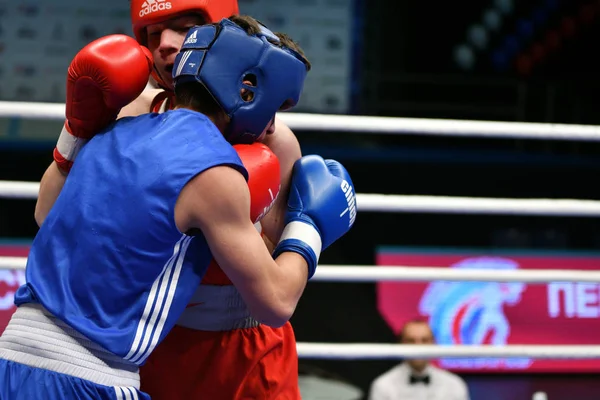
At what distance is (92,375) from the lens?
4.48ft

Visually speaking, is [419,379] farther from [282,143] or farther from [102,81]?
[102,81]

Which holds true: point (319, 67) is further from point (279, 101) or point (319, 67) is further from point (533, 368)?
point (279, 101)

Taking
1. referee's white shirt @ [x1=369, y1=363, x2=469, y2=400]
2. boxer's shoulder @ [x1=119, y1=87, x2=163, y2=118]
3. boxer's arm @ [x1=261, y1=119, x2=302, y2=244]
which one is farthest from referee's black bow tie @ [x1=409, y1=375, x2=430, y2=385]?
boxer's shoulder @ [x1=119, y1=87, x2=163, y2=118]

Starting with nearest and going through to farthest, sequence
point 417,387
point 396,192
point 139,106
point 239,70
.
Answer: point 239,70, point 139,106, point 417,387, point 396,192

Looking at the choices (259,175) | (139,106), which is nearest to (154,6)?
(139,106)

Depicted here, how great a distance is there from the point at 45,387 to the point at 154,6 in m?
0.77

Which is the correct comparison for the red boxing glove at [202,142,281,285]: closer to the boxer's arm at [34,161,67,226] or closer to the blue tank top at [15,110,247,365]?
the blue tank top at [15,110,247,365]

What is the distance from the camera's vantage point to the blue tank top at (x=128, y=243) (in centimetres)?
136

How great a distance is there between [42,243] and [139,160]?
0.76 feet

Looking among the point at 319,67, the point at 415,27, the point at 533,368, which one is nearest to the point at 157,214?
the point at 533,368

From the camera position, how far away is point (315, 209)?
5.30 ft

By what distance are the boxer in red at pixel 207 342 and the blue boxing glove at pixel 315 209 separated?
0.12 meters

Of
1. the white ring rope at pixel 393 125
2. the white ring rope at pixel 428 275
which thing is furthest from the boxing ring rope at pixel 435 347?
the white ring rope at pixel 393 125

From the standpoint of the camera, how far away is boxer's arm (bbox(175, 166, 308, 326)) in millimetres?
1353
